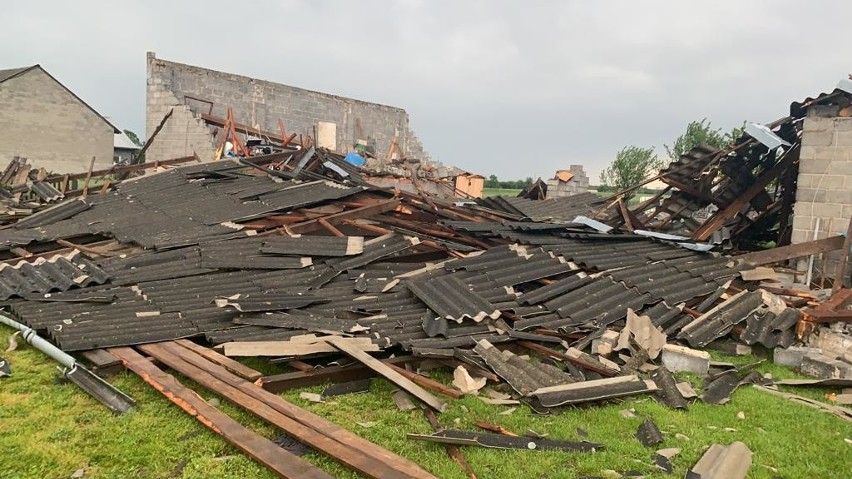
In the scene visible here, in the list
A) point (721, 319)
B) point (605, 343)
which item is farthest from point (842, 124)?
point (605, 343)

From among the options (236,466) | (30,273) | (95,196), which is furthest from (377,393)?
(95,196)

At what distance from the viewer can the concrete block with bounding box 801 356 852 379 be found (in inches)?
218

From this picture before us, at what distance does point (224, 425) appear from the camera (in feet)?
12.9

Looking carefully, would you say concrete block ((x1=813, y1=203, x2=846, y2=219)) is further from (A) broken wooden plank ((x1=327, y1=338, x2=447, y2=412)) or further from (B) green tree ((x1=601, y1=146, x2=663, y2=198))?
(B) green tree ((x1=601, y1=146, x2=663, y2=198))

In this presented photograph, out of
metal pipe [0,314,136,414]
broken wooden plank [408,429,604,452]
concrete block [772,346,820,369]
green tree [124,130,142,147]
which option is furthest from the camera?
green tree [124,130,142,147]

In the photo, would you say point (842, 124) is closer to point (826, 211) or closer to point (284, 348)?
point (826, 211)

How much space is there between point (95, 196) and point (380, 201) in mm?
5948

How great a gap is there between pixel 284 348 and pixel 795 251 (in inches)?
300

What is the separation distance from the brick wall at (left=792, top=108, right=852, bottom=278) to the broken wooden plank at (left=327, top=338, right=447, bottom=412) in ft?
25.6

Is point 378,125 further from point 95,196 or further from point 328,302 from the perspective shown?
point 328,302

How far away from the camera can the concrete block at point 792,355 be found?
6.00 m

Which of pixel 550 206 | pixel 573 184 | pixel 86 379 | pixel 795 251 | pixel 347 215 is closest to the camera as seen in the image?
pixel 86 379

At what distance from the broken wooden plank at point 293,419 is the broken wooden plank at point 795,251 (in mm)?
7114

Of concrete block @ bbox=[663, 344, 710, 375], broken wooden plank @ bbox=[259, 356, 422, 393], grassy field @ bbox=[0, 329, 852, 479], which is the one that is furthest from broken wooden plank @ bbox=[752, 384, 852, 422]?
broken wooden plank @ bbox=[259, 356, 422, 393]
